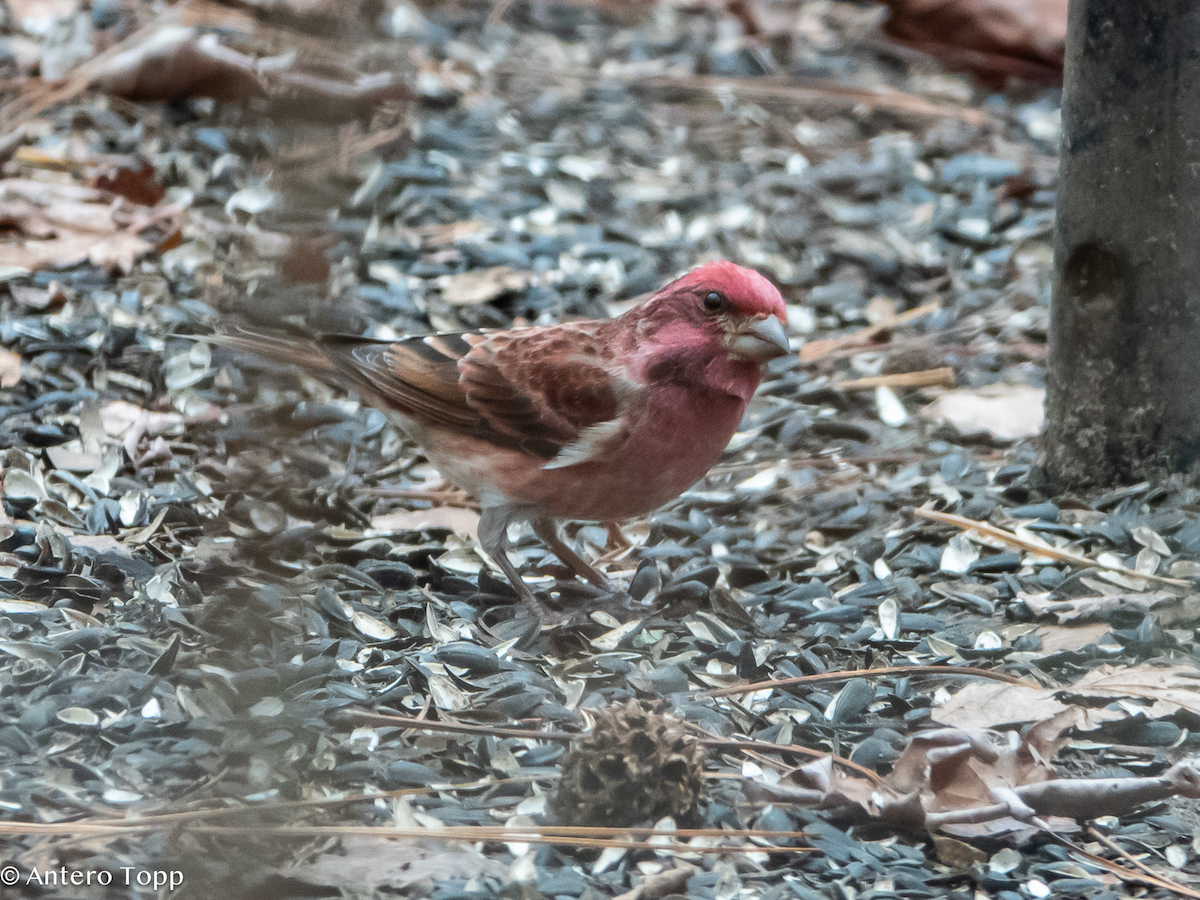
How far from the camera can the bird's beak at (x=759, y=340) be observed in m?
4.16

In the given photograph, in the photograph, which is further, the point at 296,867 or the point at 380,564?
the point at 380,564

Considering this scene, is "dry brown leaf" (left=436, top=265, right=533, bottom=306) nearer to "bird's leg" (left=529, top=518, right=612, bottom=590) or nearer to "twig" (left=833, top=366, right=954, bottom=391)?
"twig" (left=833, top=366, right=954, bottom=391)

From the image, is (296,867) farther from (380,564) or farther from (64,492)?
(64,492)

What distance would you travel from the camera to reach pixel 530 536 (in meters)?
5.22

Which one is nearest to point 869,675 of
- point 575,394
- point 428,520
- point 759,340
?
point 759,340

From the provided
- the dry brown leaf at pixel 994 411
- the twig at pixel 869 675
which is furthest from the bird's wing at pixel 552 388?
the dry brown leaf at pixel 994 411

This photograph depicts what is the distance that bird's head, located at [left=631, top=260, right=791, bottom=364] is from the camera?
4215 millimetres

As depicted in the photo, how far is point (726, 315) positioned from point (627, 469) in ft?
1.94

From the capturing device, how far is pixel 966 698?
394 centimetres

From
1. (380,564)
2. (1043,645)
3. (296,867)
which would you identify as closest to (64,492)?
(380,564)

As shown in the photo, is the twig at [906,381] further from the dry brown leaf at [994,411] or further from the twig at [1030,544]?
the twig at [1030,544]

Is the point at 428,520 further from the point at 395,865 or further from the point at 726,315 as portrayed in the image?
the point at 395,865

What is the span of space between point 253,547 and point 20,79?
21.0 ft

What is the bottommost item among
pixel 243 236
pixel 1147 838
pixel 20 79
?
pixel 1147 838
